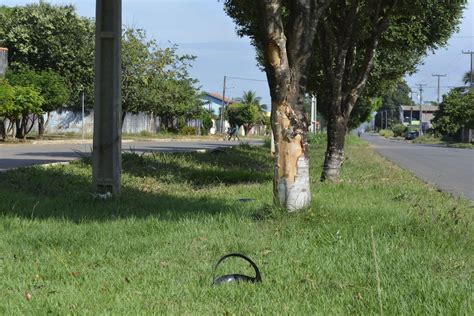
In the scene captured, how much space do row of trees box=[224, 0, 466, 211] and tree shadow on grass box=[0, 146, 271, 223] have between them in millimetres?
1220

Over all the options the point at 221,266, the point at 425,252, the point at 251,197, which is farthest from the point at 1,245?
the point at 251,197

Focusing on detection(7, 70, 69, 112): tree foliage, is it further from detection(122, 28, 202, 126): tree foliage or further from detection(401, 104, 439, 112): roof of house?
detection(401, 104, 439, 112): roof of house

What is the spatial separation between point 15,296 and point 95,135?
20.9 ft

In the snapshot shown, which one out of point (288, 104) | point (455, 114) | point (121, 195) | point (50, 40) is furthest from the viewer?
point (455, 114)

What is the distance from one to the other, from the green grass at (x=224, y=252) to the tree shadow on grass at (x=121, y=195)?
0.05 meters

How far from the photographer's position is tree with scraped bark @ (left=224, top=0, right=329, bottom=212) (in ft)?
25.2

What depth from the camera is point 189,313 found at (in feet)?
13.2

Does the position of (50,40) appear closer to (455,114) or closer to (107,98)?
(107,98)

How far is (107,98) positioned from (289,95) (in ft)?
12.8

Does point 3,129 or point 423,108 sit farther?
point 423,108

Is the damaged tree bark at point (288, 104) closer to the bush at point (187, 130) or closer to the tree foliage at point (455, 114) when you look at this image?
the bush at point (187, 130)

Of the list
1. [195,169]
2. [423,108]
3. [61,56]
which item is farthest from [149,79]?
[423,108]

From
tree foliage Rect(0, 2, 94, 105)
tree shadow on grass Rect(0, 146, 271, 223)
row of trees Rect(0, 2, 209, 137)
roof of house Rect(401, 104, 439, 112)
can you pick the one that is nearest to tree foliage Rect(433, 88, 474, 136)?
row of trees Rect(0, 2, 209, 137)

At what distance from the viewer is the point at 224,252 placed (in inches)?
233
